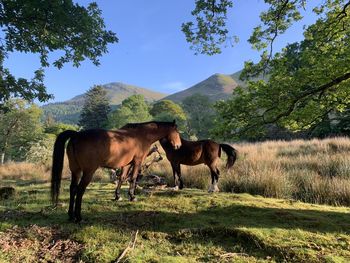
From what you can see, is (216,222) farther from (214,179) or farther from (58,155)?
(214,179)

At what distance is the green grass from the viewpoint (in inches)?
187

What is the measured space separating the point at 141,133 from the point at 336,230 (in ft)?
Result: 14.9

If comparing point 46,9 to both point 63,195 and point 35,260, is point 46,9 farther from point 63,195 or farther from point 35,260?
point 35,260

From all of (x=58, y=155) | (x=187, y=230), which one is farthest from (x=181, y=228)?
(x=58, y=155)

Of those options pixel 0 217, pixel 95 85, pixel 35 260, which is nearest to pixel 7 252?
pixel 35 260

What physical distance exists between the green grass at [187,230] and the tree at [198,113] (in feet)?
185

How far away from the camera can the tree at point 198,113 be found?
66644 mm

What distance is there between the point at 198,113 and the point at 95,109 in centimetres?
2284

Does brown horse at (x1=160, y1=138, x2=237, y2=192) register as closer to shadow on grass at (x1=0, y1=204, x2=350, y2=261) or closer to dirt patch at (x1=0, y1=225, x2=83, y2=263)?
shadow on grass at (x1=0, y1=204, x2=350, y2=261)

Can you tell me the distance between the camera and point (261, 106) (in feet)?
24.3

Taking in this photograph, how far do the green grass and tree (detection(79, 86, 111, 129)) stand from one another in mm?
58652

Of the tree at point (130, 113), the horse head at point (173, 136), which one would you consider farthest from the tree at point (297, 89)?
the tree at point (130, 113)

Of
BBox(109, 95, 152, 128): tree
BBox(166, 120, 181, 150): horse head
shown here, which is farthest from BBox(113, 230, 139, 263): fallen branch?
BBox(109, 95, 152, 128): tree

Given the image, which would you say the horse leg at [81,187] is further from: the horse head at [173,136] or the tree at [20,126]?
the tree at [20,126]
